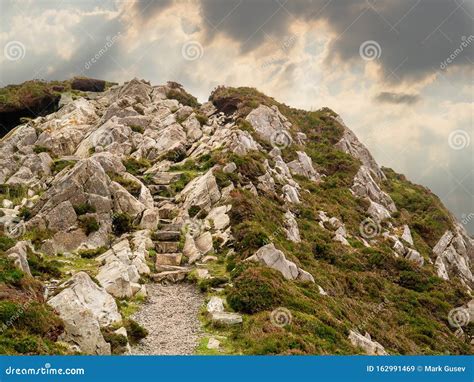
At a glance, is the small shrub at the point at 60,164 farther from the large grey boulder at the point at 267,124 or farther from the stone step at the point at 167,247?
the large grey boulder at the point at 267,124

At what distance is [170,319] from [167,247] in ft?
37.1

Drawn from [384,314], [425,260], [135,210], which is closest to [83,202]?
[135,210]

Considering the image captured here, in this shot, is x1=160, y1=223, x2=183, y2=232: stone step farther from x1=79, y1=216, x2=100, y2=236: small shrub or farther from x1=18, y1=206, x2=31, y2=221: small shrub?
x1=18, y1=206, x2=31, y2=221: small shrub

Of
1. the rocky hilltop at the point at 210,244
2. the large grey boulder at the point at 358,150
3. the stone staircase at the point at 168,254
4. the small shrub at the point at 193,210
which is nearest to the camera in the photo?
the rocky hilltop at the point at 210,244

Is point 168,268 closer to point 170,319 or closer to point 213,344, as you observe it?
point 170,319

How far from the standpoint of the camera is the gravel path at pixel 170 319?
75.6 feet

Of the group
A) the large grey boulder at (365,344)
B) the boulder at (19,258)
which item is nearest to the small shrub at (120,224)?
the boulder at (19,258)

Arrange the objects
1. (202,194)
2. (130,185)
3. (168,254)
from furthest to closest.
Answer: (130,185)
(202,194)
(168,254)

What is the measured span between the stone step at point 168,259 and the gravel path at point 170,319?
3.21 metres

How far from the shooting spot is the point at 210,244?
122 ft

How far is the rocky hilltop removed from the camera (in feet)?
77.7

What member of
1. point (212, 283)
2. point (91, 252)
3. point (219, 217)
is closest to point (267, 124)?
point (219, 217)

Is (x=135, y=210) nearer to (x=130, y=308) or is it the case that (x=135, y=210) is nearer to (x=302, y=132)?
(x=130, y=308)

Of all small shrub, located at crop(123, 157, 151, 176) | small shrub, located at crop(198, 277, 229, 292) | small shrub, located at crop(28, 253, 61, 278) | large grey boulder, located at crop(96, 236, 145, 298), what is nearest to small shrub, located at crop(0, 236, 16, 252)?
small shrub, located at crop(28, 253, 61, 278)
